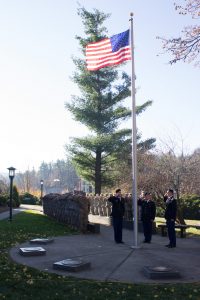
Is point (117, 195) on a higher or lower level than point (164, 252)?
higher

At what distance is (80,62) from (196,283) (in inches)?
1274

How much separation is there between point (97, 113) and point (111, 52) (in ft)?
80.6

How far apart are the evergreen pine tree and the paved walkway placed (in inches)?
902

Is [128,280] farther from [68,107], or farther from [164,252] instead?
[68,107]

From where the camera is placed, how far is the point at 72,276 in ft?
28.0

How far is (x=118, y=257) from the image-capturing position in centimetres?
1077

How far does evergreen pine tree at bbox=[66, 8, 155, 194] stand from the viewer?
37.5 m

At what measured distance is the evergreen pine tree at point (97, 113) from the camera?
123ft

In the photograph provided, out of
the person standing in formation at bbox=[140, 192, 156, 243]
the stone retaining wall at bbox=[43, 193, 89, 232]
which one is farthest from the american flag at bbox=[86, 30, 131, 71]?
the stone retaining wall at bbox=[43, 193, 89, 232]

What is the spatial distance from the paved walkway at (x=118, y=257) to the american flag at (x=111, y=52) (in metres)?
5.55

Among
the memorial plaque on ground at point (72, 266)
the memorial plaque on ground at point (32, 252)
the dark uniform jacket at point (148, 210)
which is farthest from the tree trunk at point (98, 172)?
the memorial plaque on ground at point (72, 266)

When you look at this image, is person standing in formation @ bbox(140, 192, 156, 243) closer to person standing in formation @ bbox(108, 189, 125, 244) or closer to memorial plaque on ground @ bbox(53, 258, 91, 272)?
person standing in formation @ bbox(108, 189, 125, 244)

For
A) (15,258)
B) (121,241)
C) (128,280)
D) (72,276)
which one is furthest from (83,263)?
(121,241)

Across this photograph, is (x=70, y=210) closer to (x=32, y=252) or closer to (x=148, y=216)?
(x=148, y=216)
